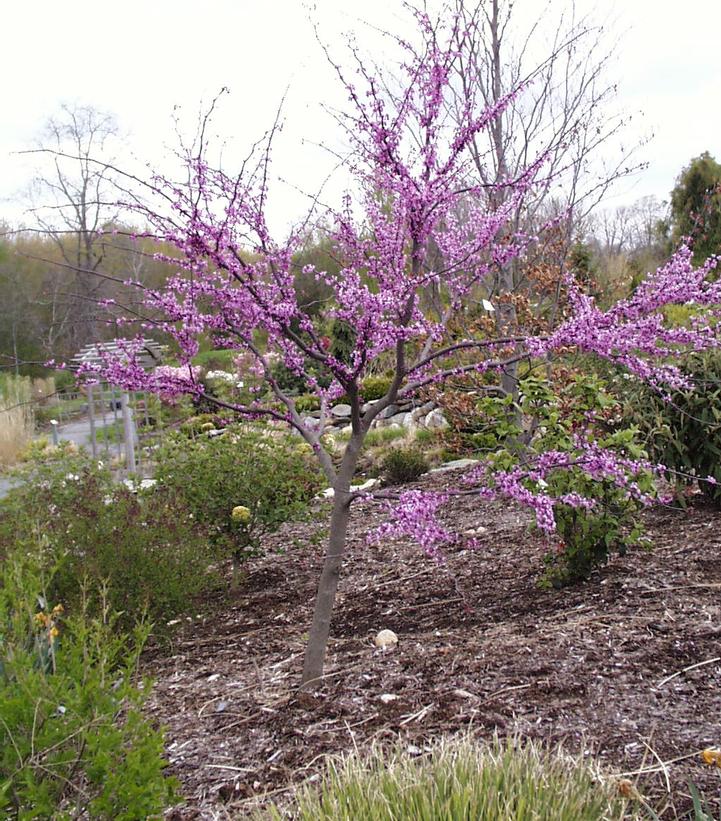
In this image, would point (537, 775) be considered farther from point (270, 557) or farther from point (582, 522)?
point (270, 557)

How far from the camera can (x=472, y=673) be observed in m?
3.15

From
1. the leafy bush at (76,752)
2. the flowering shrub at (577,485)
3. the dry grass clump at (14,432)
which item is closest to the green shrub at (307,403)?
the dry grass clump at (14,432)

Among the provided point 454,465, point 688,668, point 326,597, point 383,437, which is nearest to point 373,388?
point 383,437

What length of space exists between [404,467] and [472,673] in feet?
20.9

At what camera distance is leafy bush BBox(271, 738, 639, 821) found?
1804 mm

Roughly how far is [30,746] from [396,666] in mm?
1720

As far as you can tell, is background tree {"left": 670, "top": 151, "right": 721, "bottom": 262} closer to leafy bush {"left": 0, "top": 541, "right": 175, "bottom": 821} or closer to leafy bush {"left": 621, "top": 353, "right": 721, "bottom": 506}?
leafy bush {"left": 621, "top": 353, "right": 721, "bottom": 506}

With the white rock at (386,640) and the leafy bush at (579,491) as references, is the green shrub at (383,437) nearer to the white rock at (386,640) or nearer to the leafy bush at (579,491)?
the leafy bush at (579,491)

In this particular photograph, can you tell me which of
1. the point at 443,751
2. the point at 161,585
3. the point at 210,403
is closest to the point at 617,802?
the point at 443,751

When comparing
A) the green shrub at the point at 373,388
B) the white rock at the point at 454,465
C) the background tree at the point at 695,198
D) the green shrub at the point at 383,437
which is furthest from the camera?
the background tree at the point at 695,198

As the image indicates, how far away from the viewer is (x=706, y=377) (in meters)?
5.13

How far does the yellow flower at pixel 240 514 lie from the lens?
5.55 meters

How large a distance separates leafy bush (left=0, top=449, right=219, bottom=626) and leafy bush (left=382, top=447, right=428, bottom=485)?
177 inches

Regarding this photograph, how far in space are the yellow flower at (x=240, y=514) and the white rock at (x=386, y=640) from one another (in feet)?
6.39
